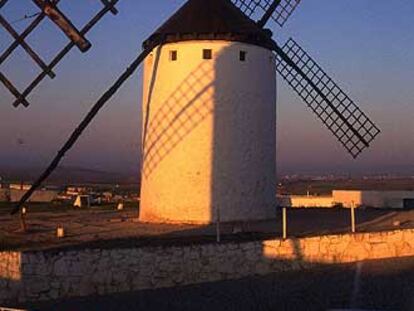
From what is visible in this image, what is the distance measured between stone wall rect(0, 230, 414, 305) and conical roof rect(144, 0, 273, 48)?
7187 millimetres

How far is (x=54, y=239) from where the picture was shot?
14844mm

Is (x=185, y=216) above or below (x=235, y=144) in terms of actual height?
below

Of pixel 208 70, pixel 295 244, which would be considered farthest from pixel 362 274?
pixel 208 70

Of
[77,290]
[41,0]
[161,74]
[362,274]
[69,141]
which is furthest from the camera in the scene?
[161,74]

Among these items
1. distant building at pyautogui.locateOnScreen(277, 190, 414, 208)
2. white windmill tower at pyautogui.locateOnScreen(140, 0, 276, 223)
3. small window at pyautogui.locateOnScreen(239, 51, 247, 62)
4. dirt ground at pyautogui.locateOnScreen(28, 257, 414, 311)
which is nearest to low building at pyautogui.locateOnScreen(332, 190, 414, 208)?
distant building at pyautogui.locateOnScreen(277, 190, 414, 208)

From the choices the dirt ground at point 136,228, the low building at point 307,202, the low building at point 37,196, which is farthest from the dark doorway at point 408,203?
the low building at point 37,196

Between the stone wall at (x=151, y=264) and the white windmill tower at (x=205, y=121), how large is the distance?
498 centimetres

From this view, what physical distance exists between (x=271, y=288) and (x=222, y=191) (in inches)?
273

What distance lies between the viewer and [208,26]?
1988cm

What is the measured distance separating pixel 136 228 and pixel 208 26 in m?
6.22

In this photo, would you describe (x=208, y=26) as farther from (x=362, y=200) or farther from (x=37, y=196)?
(x=37, y=196)

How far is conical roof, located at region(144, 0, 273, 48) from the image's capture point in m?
19.8

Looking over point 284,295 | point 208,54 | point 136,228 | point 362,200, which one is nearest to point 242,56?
point 208,54

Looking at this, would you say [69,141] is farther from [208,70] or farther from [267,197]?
[267,197]
